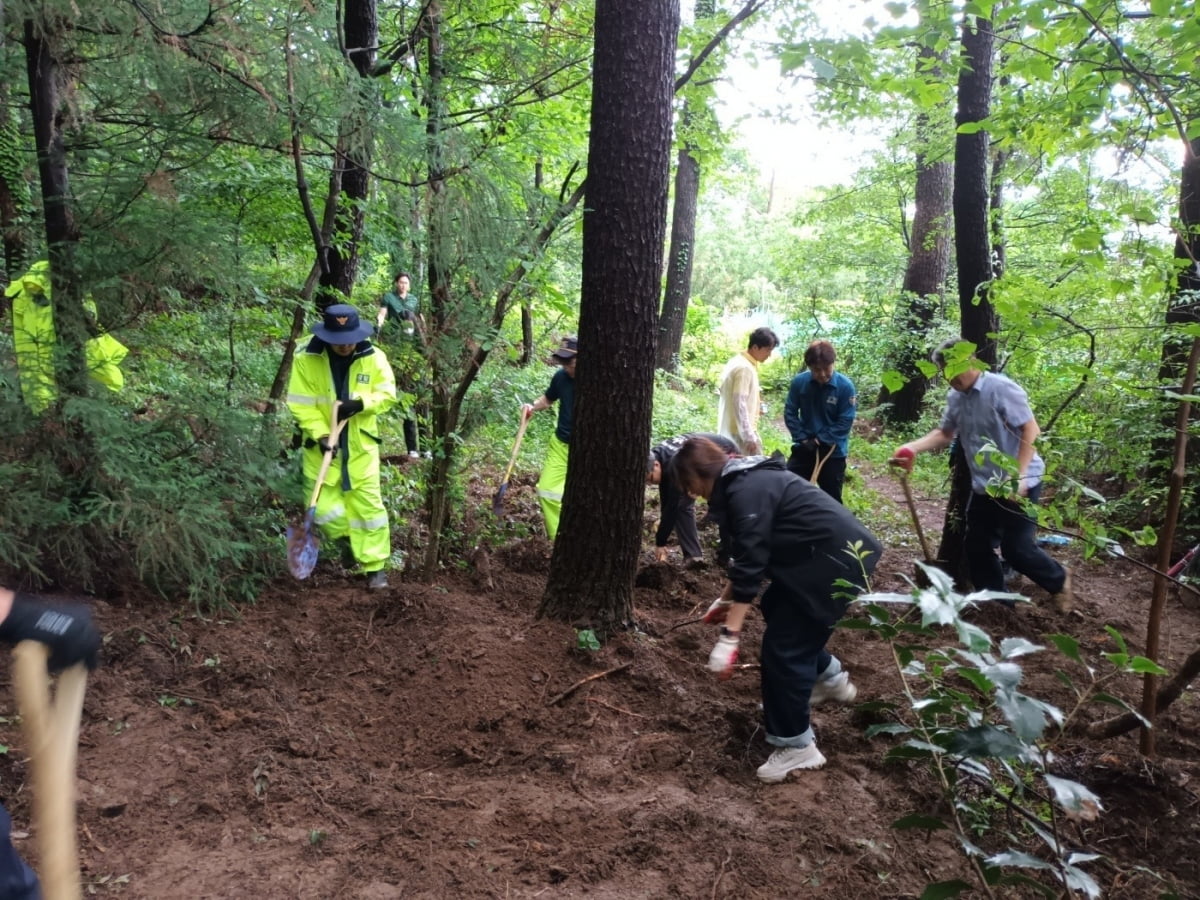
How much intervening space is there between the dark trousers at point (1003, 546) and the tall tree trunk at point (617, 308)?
2.44 m

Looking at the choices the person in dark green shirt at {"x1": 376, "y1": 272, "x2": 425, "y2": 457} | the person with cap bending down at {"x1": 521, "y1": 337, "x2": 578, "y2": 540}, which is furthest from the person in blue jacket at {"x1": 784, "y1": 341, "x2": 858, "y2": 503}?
the person in dark green shirt at {"x1": 376, "y1": 272, "x2": 425, "y2": 457}

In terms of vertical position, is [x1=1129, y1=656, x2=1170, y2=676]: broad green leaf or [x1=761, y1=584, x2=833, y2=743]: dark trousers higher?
[x1=1129, y1=656, x2=1170, y2=676]: broad green leaf

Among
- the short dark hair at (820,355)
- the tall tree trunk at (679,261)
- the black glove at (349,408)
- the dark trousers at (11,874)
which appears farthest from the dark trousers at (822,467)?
the tall tree trunk at (679,261)

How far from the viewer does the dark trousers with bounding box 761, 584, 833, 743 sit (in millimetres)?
3406

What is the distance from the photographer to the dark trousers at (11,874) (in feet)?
5.96

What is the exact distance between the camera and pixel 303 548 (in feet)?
16.9

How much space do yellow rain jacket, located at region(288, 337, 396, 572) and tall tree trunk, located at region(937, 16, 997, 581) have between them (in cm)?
420

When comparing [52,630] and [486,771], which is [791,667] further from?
[52,630]

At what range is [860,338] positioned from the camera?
50.3 feet

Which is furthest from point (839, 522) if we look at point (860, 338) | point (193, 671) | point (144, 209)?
point (860, 338)

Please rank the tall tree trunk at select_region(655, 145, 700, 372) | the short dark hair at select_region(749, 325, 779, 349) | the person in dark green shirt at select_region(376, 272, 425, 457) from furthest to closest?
the tall tree trunk at select_region(655, 145, 700, 372)
the short dark hair at select_region(749, 325, 779, 349)
the person in dark green shirt at select_region(376, 272, 425, 457)

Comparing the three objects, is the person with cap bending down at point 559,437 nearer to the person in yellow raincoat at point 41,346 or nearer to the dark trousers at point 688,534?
the dark trousers at point 688,534

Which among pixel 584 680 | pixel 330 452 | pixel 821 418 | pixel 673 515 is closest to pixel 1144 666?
pixel 584 680

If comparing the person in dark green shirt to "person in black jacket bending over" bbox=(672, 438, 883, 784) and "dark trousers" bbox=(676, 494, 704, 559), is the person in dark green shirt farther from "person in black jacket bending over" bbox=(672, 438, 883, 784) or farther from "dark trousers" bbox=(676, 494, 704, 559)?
"person in black jacket bending over" bbox=(672, 438, 883, 784)
